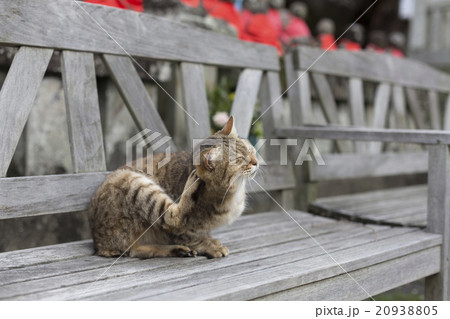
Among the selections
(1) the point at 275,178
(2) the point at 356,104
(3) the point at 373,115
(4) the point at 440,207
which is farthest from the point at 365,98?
(4) the point at 440,207

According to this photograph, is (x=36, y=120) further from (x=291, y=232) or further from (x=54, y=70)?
(x=291, y=232)

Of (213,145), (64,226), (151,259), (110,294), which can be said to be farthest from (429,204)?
(64,226)

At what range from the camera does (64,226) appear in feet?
8.74

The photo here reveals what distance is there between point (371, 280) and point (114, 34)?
137 centimetres

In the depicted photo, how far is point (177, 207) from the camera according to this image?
176 centimetres

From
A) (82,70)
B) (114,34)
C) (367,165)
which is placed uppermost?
(114,34)

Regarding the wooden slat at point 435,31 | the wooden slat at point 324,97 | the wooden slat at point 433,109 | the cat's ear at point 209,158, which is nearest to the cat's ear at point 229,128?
the cat's ear at point 209,158

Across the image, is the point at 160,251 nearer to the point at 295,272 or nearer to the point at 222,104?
the point at 295,272

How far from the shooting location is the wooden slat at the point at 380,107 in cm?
332

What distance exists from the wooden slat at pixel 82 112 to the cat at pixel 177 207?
14 cm

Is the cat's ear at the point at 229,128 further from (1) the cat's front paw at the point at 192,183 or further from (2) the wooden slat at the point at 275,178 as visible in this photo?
(2) the wooden slat at the point at 275,178

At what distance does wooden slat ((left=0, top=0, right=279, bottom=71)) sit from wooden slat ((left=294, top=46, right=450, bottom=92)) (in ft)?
1.13

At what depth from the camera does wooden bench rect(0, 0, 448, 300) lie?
152 centimetres

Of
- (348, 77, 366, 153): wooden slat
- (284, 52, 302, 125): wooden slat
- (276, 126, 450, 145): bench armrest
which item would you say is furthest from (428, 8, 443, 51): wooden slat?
(276, 126, 450, 145): bench armrest
